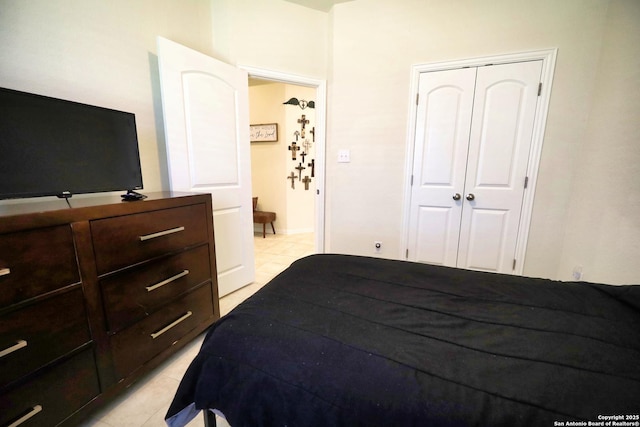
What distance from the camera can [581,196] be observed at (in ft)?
6.40

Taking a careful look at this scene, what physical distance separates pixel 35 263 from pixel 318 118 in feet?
7.81

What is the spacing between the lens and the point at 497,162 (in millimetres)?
2217

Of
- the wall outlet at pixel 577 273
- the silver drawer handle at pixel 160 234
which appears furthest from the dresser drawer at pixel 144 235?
the wall outlet at pixel 577 273

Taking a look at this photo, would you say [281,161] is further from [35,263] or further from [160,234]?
[35,263]

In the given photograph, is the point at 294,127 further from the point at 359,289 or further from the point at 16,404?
the point at 16,404

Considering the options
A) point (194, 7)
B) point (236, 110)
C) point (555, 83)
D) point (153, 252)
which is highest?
point (194, 7)

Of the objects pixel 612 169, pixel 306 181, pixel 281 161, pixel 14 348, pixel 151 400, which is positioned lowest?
pixel 151 400

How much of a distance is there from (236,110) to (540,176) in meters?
2.71

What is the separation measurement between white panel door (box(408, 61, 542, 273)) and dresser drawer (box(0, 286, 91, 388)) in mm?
2475

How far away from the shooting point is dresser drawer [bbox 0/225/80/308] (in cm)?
83

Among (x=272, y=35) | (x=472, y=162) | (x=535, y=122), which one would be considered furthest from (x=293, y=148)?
(x=535, y=122)

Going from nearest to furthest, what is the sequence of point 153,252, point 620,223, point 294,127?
1. point 153,252
2. point 620,223
3. point 294,127

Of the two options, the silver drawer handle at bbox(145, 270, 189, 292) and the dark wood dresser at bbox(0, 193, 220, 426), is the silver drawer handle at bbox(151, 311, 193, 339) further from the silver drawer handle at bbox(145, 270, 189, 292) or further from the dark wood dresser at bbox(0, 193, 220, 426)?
the silver drawer handle at bbox(145, 270, 189, 292)

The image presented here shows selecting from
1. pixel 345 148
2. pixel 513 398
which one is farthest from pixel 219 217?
pixel 513 398
